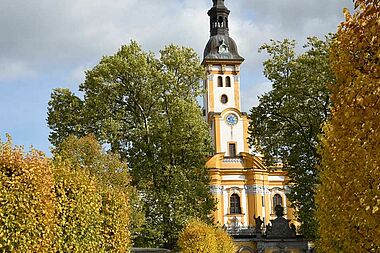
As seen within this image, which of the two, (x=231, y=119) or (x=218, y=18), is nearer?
(x=231, y=119)

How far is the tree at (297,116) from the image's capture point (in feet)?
103

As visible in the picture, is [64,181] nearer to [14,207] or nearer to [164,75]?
[14,207]

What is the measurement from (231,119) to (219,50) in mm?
8515

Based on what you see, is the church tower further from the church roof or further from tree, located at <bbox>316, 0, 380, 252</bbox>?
tree, located at <bbox>316, 0, 380, 252</bbox>

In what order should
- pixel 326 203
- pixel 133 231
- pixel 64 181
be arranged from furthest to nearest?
pixel 133 231, pixel 326 203, pixel 64 181

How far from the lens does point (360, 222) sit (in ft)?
45.6

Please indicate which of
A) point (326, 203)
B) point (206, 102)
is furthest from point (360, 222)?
point (206, 102)

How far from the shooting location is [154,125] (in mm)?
35594

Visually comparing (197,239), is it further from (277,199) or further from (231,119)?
(277,199)

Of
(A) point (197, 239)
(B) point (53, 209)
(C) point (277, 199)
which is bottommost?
(B) point (53, 209)

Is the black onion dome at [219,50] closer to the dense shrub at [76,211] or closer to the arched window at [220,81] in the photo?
the arched window at [220,81]

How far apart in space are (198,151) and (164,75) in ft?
15.6

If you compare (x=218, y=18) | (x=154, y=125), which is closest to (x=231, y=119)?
(x=218, y=18)

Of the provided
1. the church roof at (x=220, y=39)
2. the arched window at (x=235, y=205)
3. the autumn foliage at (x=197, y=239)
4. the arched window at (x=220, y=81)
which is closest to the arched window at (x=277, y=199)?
the arched window at (x=235, y=205)
